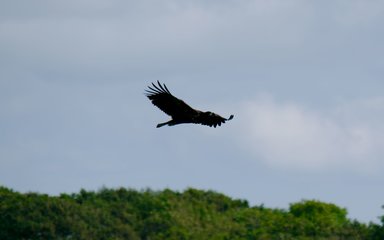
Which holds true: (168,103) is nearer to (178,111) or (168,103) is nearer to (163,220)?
(178,111)

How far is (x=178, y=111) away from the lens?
115 feet

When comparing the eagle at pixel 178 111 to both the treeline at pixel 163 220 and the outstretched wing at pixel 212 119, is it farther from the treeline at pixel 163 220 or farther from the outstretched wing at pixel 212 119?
the treeline at pixel 163 220

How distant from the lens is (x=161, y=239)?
3661 inches

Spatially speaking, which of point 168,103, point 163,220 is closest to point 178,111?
point 168,103

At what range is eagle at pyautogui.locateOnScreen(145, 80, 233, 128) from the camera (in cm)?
3472

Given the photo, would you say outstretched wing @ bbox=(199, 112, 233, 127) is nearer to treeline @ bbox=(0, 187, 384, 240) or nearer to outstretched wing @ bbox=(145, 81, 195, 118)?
outstretched wing @ bbox=(145, 81, 195, 118)

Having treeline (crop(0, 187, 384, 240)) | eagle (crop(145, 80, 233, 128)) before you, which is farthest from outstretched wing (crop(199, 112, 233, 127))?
treeline (crop(0, 187, 384, 240))

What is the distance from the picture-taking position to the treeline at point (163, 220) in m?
92.9

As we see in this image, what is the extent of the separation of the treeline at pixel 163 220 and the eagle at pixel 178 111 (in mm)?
55151

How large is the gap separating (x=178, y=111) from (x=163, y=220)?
60.4 meters

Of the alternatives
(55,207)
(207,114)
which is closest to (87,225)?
(55,207)

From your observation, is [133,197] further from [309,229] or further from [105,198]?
[309,229]

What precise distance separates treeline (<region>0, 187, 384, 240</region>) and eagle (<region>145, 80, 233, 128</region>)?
55151 mm

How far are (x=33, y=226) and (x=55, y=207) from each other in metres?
3.37
